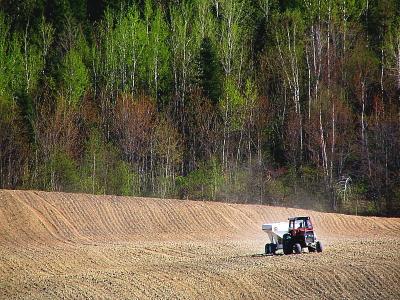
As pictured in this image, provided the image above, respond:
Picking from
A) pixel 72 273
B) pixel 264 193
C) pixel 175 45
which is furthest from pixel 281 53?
pixel 72 273

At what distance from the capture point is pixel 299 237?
107ft

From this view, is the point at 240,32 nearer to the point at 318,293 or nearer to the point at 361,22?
the point at 361,22

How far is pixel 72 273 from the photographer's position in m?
30.3

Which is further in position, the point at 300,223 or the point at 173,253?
the point at 173,253

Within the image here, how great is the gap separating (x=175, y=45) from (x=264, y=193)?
18660mm

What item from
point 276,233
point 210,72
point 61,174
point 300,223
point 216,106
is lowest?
point 276,233

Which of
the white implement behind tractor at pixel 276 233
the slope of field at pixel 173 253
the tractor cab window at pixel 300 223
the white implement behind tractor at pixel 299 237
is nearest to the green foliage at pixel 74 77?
the slope of field at pixel 173 253

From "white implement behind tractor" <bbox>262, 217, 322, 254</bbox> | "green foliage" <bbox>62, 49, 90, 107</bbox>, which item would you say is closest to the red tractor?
"white implement behind tractor" <bbox>262, 217, 322, 254</bbox>

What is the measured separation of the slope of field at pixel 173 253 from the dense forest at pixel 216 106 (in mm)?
10462

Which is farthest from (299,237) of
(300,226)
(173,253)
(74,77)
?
(74,77)

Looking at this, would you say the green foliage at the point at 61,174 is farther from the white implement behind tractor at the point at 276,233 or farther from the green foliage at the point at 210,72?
the white implement behind tractor at the point at 276,233

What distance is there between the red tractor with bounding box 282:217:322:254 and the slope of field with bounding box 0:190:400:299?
79cm

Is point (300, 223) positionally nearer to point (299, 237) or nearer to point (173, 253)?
point (299, 237)

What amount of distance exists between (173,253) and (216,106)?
1256 inches
